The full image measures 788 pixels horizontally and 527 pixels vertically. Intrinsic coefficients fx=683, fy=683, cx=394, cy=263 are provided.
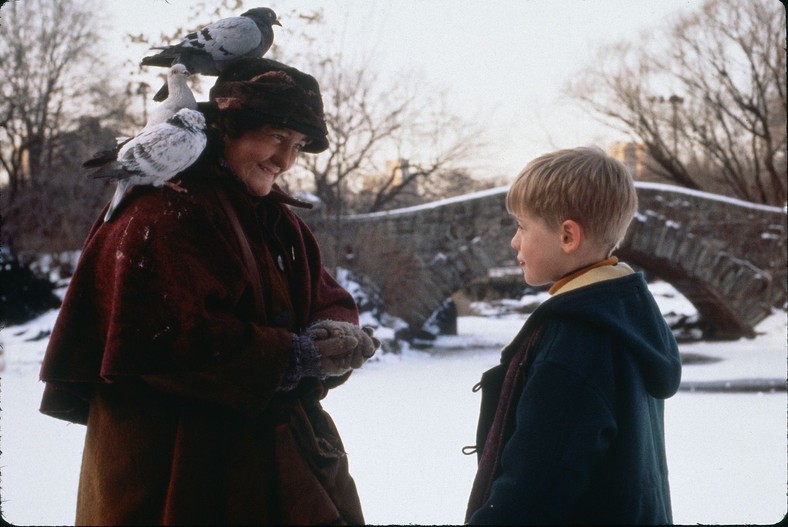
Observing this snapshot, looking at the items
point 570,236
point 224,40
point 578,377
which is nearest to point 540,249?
point 570,236

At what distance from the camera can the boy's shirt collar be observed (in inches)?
50.3

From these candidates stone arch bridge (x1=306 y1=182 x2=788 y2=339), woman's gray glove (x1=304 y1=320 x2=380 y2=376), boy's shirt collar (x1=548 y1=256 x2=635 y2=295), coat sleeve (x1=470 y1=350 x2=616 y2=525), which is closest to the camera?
coat sleeve (x1=470 y1=350 x2=616 y2=525)

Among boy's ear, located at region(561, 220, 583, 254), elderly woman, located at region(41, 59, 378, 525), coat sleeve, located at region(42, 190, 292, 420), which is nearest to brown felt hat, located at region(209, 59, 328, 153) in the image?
elderly woman, located at region(41, 59, 378, 525)

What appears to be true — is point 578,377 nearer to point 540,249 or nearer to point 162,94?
point 540,249

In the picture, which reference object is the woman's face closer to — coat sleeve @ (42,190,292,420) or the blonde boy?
coat sleeve @ (42,190,292,420)

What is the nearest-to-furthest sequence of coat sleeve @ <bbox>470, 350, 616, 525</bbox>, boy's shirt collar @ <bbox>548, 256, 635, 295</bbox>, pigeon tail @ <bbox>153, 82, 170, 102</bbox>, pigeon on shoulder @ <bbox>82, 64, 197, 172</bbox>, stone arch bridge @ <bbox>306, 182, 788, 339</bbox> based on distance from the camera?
coat sleeve @ <bbox>470, 350, 616, 525</bbox>
boy's shirt collar @ <bbox>548, 256, 635, 295</bbox>
pigeon on shoulder @ <bbox>82, 64, 197, 172</bbox>
pigeon tail @ <bbox>153, 82, 170, 102</bbox>
stone arch bridge @ <bbox>306, 182, 788, 339</bbox>

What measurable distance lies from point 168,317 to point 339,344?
0.35 metres

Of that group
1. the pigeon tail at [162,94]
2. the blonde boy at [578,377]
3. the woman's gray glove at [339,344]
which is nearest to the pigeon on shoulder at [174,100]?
the pigeon tail at [162,94]

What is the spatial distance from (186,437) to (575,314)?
29.1 inches

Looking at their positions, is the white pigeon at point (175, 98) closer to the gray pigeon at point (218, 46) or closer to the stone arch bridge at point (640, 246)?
the gray pigeon at point (218, 46)

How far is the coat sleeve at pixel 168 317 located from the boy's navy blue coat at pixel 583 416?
1.47 feet

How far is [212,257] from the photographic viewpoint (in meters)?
1.29

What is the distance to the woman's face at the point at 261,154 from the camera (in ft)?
4.75

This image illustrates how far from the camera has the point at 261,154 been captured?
4.78 ft
